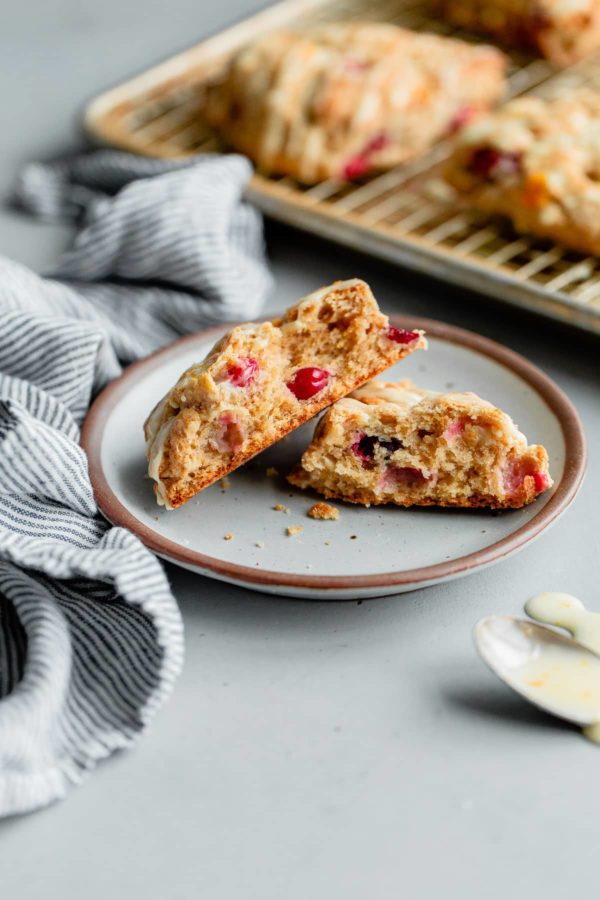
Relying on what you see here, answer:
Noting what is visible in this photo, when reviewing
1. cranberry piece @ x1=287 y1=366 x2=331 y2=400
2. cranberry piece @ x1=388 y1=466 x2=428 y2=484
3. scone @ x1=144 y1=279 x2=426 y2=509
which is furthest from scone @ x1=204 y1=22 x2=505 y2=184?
cranberry piece @ x1=388 y1=466 x2=428 y2=484

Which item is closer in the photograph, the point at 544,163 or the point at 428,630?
the point at 428,630

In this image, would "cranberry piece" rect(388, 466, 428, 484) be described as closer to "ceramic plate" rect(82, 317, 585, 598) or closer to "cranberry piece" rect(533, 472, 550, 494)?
"ceramic plate" rect(82, 317, 585, 598)

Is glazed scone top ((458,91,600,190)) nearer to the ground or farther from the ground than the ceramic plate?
farther from the ground

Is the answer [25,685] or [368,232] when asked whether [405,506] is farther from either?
[368,232]

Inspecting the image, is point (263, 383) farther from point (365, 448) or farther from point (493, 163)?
point (493, 163)

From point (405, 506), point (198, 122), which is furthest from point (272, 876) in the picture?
point (198, 122)

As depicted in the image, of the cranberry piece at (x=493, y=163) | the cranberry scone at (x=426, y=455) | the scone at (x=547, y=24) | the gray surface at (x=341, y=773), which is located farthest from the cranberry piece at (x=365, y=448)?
the scone at (x=547, y=24)
